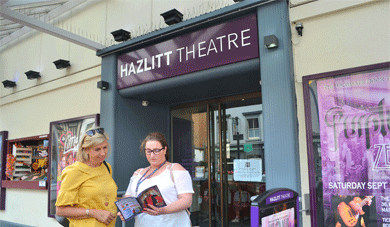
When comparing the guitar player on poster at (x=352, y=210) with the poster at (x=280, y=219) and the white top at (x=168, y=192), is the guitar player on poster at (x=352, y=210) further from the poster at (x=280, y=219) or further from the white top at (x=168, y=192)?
the white top at (x=168, y=192)

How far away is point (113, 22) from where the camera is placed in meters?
5.23

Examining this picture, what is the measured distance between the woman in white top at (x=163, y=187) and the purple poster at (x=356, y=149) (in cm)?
148

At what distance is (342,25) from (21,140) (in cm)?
677

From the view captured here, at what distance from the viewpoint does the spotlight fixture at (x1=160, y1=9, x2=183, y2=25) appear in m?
4.10

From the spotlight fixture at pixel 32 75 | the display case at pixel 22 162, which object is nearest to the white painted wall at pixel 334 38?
the spotlight fixture at pixel 32 75

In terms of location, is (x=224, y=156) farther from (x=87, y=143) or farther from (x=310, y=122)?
(x=87, y=143)

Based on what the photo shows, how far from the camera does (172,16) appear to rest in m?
4.12

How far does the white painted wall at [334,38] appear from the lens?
2.90 m

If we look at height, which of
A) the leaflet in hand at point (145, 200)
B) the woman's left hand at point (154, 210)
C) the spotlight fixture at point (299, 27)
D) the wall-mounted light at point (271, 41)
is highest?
the spotlight fixture at point (299, 27)

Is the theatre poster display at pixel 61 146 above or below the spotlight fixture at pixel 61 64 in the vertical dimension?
below

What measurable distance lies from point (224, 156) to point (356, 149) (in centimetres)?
210

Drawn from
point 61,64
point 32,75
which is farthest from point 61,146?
point 32,75

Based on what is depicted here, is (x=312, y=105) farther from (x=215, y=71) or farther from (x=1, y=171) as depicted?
(x=1, y=171)

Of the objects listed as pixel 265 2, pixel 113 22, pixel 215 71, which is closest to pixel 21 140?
pixel 113 22
